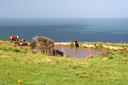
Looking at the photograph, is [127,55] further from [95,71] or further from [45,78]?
[45,78]

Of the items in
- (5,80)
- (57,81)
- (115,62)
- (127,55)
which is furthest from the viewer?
(127,55)

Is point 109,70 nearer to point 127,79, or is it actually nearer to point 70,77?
point 127,79

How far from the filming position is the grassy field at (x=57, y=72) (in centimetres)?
2059

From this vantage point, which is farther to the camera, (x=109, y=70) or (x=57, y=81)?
(x=109, y=70)

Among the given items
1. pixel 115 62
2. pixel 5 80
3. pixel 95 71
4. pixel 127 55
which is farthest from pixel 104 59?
pixel 5 80

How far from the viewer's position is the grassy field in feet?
67.6

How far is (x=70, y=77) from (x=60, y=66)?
3.67 m

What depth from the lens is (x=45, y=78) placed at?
21266 millimetres

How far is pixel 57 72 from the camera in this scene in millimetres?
23469

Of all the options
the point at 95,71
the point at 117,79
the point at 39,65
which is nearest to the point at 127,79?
the point at 117,79

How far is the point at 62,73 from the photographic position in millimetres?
23312

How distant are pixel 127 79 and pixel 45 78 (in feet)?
19.3

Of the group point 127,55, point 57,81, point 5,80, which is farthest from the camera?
point 127,55

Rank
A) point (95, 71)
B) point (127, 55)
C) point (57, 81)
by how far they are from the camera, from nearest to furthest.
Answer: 1. point (57, 81)
2. point (95, 71)
3. point (127, 55)
